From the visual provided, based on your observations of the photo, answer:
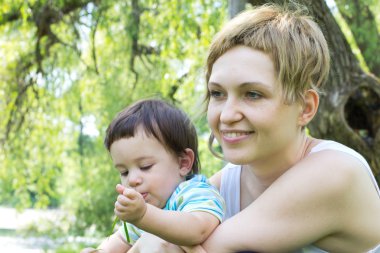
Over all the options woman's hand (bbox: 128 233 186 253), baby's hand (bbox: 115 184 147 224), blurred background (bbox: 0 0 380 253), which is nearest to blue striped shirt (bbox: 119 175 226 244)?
woman's hand (bbox: 128 233 186 253)

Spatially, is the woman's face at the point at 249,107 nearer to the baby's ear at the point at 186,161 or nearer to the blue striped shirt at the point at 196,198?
the blue striped shirt at the point at 196,198

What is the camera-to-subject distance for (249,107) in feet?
5.72

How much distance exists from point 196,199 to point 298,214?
32 centimetres

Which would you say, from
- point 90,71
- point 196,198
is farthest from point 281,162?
point 90,71

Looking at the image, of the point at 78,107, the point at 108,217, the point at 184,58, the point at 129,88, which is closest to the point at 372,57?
the point at 184,58

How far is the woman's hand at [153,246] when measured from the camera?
5.98 feet

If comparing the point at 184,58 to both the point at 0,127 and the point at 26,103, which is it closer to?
the point at 26,103

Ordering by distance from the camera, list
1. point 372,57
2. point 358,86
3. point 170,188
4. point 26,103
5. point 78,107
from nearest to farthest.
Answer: point 170,188 → point 358,86 → point 372,57 → point 26,103 → point 78,107

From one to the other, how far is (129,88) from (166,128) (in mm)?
5654

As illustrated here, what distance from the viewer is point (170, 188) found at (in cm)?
202

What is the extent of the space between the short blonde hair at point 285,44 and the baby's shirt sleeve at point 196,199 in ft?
1.28

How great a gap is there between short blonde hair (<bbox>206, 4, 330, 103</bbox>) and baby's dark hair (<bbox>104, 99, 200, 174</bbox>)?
0.26 m

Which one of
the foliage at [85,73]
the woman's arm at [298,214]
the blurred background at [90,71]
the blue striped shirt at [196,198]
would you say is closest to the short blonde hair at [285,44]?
the woman's arm at [298,214]

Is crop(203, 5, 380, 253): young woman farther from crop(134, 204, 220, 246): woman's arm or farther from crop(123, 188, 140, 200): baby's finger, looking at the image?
crop(123, 188, 140, 200): baby's finger
